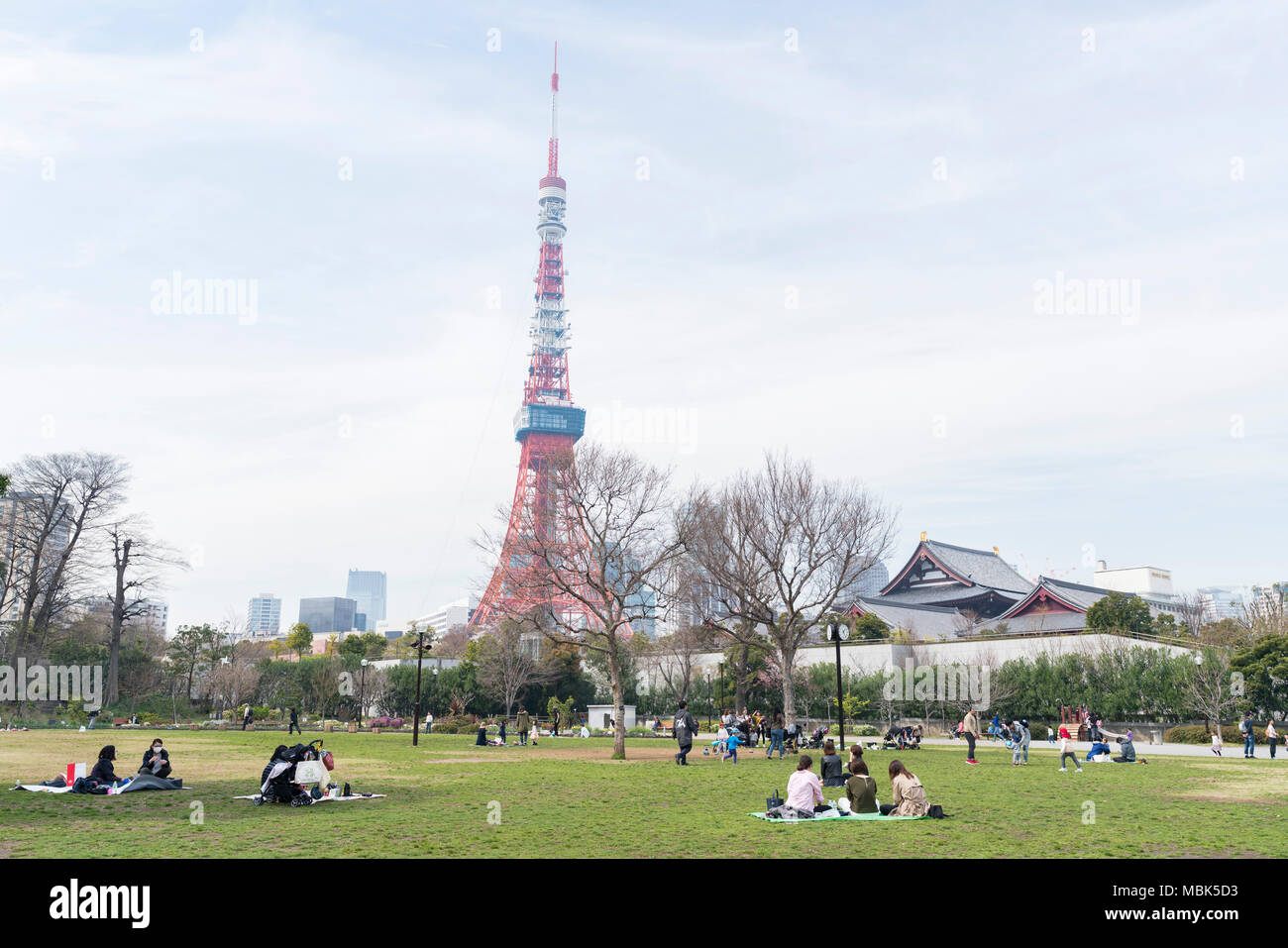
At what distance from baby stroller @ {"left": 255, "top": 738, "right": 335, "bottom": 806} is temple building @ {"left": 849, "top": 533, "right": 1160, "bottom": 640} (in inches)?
1550

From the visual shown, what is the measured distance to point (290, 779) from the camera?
13.7 m

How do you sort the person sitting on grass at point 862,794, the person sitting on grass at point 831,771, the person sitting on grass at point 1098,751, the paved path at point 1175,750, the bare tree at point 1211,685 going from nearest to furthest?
the person sitting on grass at point 862,794, the person sitting on grass at point 831,771, the person sitting on grass at point 1098,751, the paved path at point 1175,750, the bare tree at point 1211,685

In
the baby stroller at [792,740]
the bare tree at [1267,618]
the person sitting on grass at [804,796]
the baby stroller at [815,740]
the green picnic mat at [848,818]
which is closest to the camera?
the green picnic mat at [848,818]

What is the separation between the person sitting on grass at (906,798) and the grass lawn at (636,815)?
539 mm

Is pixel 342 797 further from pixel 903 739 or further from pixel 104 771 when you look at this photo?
pixel 903 739

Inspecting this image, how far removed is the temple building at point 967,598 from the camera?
5022cm

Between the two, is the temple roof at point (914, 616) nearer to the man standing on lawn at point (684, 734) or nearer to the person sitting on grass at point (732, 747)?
the person sitting on grass at point (732, 747)

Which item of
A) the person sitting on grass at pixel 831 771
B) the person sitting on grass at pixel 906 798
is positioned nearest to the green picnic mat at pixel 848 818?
the person sitting on grass at pixel 906 798

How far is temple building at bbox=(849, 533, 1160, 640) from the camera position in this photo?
5022 centimetres

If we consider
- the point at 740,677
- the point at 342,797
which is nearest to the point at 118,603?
the point at 740,677

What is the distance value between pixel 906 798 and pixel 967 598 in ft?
164
